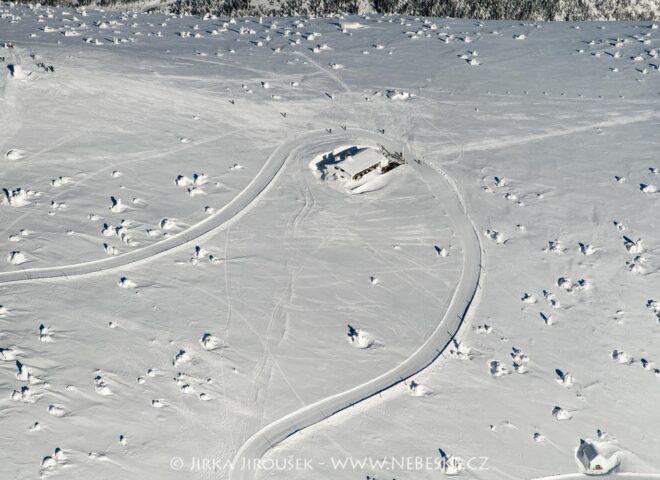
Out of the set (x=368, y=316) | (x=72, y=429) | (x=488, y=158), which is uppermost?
(x=488, y=158)

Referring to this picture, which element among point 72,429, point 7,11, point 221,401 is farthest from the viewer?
point 7,11

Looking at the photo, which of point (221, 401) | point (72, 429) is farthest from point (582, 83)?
point (72, 429)

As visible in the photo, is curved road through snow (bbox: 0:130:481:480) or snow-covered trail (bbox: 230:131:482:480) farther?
curved road through snow (bbox: 0:130:481:480)

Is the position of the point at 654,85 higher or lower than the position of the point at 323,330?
higher

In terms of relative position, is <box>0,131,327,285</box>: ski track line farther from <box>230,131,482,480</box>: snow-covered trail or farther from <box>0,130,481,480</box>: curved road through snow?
<box>230,131,482,480</box>: snow-covered trail

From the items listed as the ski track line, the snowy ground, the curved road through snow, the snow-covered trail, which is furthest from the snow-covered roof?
the ski track line

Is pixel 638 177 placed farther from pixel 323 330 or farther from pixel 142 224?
pixel 142 224
